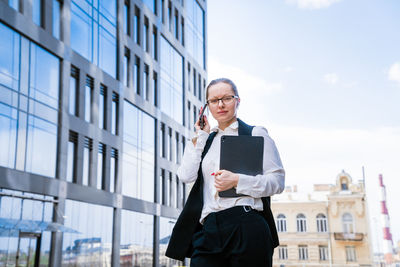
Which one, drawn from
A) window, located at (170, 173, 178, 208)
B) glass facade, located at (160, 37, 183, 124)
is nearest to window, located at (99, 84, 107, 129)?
glass facade, located at (160, 37, 183, 124)

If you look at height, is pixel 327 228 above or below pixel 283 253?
above

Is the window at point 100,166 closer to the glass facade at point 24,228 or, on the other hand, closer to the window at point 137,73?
the glass facade at point 24,228

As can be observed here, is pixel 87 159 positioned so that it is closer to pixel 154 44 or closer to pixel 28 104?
pixel 28 104

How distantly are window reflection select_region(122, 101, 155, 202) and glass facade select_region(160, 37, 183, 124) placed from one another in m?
3.35

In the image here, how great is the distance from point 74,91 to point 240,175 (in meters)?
21.5

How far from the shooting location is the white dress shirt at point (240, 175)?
8.27 ft

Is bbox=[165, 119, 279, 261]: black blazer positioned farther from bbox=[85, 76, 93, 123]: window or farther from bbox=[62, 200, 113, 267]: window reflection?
bbox=[85, 76, 93, 123]: window

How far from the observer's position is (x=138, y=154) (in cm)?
2948

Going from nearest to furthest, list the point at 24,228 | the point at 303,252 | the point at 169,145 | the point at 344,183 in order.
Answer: the point at 24,228 → the point at 169,145 → the point at 303,252 → the point at 344,183

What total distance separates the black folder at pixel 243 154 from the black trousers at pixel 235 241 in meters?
0.22

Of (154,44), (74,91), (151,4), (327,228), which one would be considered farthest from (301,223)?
(74,91)

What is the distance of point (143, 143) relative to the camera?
30391mm

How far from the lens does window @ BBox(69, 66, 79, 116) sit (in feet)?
73.9

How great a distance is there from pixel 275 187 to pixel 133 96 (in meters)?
27.2
